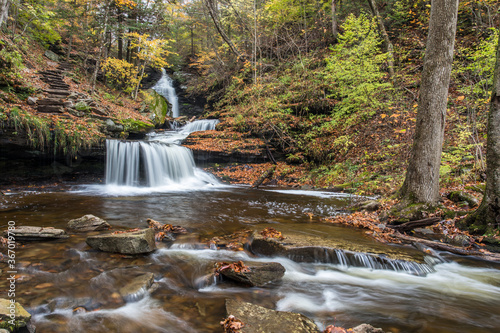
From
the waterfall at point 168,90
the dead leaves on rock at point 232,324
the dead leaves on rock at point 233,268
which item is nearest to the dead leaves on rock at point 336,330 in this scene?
the dead leaves on rock at point 232,324

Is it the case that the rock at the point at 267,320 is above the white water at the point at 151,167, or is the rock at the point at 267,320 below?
below

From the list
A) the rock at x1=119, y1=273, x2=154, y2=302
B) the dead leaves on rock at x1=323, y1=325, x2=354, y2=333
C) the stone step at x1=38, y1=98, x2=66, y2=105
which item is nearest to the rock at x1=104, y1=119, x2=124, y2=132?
the stone step at x1=38, y1=98, x2=66, y2=105

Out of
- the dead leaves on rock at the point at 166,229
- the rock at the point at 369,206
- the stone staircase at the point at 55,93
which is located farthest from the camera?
the stone staircase at the point at 55,93

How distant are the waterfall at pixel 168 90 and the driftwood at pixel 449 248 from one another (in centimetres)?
2303

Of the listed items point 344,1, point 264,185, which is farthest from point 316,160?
point 344,1

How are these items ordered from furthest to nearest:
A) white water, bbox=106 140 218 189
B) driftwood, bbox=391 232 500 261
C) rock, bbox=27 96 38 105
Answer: white water, bbox=106 140 218 189
rock, bbox=27 96 38 105
driftwood, bbox=391 232 500 261

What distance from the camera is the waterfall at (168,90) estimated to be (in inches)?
982

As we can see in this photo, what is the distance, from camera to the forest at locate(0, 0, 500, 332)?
4.78m

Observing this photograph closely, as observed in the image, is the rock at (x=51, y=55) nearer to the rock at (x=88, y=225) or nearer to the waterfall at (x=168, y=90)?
the waterfall at (x=168, y=90)

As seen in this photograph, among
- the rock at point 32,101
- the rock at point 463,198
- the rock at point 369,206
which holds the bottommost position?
the rock at point 369,206

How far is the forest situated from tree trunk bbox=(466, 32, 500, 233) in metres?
0.02

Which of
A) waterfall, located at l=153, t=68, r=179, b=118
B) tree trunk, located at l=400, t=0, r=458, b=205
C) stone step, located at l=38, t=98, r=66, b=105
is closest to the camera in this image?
tree trunk, located at l=400, t=0, r=458, b=205

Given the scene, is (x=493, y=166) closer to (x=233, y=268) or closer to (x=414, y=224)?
(x=414, y=224)

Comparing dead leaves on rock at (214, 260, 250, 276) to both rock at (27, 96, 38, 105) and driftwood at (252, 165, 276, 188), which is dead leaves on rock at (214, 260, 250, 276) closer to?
driftwood at (252, 165, 276, 188)
